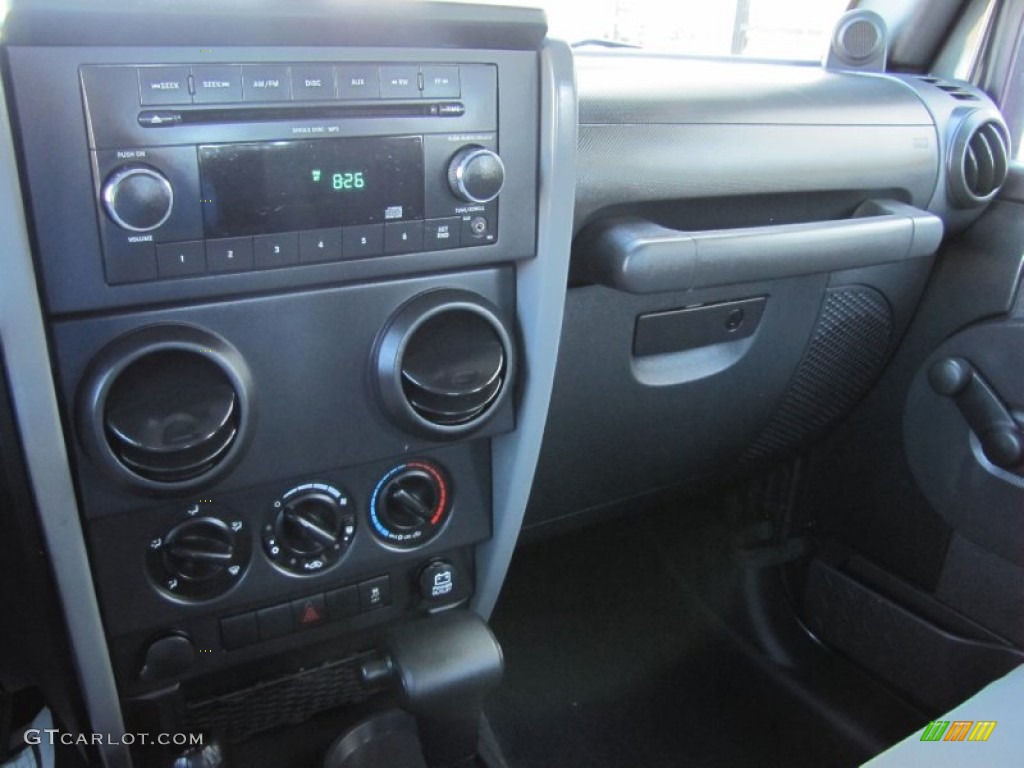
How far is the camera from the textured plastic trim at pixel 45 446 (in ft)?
1.80

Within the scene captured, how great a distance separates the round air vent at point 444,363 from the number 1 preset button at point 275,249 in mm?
102

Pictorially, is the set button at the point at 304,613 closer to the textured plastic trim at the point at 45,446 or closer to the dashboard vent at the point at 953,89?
the textured plastic trim at the point at 45,446

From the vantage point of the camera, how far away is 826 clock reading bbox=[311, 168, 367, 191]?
65 centimetres

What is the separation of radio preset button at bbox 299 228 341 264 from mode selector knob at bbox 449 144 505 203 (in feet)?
0.33

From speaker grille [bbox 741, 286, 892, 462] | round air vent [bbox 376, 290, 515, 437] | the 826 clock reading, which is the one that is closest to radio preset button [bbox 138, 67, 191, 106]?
the 826 clock reading

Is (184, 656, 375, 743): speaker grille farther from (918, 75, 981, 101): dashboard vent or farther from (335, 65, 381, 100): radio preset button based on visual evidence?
(918, 75, 981, 101): dashboard vent

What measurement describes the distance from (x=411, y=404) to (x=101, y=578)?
276 mm

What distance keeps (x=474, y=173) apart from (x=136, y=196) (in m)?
0.24

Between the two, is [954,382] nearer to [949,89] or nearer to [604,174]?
[949,89]

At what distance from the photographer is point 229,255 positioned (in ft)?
2.08

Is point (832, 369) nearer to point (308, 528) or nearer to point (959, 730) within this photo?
point (959, 730)

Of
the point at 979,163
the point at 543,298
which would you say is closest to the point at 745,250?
the point at 543,298

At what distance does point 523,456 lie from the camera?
84 cm

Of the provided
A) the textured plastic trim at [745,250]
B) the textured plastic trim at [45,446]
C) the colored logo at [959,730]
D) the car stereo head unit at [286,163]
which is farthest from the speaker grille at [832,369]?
the textured plastic trim at [45,446]
